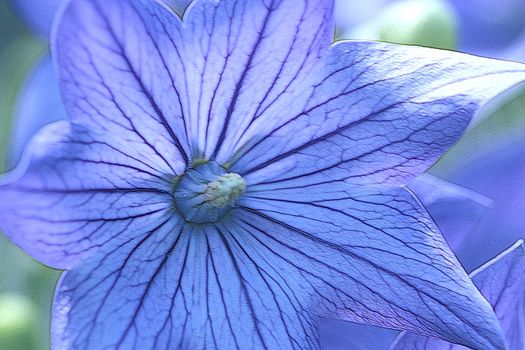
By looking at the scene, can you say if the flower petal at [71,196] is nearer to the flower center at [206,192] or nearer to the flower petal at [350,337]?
the flower center at [206,192]

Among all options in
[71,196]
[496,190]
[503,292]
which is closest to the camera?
[71,196]

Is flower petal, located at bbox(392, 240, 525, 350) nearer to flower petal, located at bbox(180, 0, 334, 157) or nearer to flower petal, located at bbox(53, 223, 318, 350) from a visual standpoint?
flower petal, located at bbox(53, 223, 318, 350)

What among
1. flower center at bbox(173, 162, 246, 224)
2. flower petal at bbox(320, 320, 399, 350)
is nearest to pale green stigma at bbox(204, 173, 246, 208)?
flower center at bbox(173, 162, 246, 224)

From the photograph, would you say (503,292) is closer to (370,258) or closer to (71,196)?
(370,258)

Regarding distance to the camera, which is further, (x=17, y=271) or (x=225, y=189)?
(x=17, y=271)

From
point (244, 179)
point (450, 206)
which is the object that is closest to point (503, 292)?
point (450, 206)
